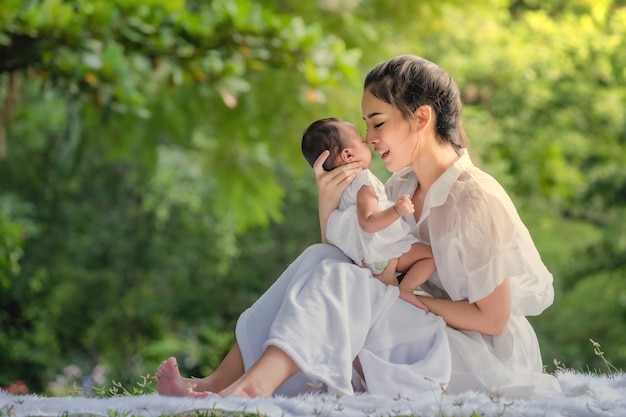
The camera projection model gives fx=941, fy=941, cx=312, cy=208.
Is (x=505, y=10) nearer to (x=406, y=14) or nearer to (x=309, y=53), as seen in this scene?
(x=406, y=14)

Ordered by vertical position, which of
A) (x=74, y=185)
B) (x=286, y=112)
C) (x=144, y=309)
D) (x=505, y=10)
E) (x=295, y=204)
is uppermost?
(x=505, y=10)

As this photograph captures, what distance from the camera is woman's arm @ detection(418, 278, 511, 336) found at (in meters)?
2.60

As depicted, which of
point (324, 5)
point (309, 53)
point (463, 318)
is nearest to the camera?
point (463, 318)

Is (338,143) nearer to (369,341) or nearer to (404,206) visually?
(404,206)

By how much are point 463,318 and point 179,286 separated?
7.98 m

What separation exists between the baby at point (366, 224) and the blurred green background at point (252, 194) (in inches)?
193

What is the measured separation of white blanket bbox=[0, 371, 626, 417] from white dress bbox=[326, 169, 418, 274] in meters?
0.39

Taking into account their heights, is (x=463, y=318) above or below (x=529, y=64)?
below

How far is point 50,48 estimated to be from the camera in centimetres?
464

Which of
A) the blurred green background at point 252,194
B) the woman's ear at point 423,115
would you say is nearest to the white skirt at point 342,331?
the woman's ear at point 423,115

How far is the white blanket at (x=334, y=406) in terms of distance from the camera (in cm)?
221

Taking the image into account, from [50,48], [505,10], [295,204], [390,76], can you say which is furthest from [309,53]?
[505,10]

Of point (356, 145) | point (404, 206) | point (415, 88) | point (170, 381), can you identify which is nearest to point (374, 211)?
point (404, 206)

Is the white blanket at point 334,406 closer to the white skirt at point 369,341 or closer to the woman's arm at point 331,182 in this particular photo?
the white skirt at point 369,341
